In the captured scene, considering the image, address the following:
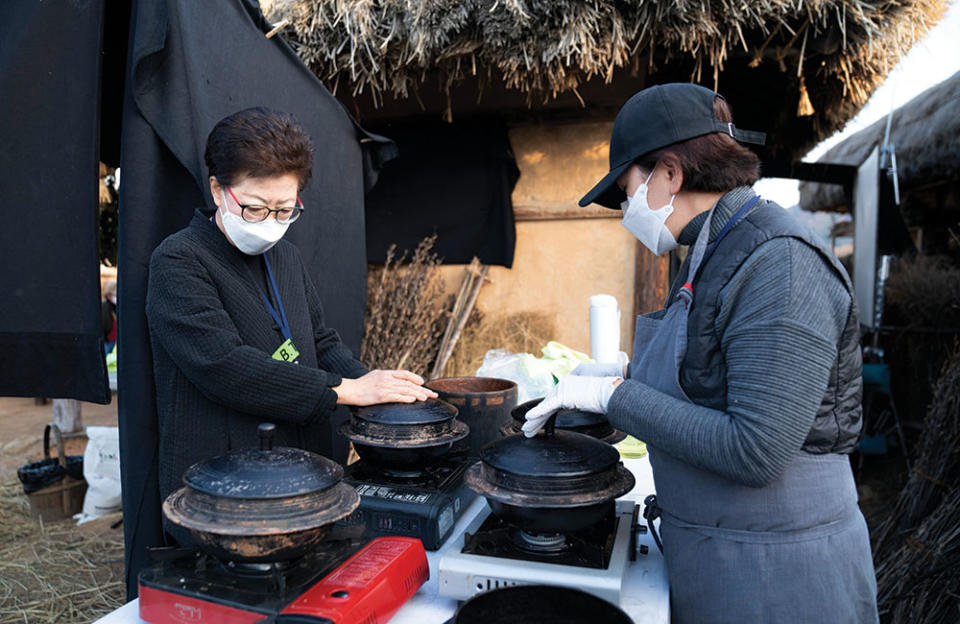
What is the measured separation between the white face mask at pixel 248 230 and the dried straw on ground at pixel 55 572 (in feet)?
8.47

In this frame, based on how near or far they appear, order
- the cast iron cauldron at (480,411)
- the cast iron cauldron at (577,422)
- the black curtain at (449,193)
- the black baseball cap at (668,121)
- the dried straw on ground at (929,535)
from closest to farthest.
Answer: the black baseball cap at (668,121) < the cast iron cauldron at (577,422) < the cast iron cauldron at (480,411) < the dried straw on ground at (929,535) < the black curtain at (449,193)

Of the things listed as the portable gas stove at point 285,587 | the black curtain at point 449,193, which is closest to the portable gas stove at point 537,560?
the portable gas stove at point 285,587

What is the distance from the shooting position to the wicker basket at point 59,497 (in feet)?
14.1

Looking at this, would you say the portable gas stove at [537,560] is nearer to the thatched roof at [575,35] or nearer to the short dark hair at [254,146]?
the short dark hair at [254,146]

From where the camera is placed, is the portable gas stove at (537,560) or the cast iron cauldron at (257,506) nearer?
the cast iron cauldron at (257,506)

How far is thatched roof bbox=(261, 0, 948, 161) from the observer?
3.82 meters

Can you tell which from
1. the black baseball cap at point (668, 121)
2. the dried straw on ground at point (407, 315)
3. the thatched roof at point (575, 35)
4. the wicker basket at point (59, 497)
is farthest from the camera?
the dried straw on ground at point (407, 315)

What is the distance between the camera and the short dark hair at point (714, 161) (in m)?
1.38

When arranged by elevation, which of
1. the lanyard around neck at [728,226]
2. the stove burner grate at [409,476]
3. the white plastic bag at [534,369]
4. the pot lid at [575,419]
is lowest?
the white plastic bag at [534,369]

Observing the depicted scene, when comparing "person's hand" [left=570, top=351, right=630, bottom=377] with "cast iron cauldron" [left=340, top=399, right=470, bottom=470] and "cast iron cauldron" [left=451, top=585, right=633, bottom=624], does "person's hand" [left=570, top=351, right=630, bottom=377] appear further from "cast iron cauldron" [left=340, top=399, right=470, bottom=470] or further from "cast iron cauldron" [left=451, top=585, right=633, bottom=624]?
"cast iron cauldron" [left=451, top=585, right=633, bottom=624]

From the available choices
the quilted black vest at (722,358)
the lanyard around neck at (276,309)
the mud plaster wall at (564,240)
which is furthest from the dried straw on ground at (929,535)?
the lanyard around neck at (276,309)

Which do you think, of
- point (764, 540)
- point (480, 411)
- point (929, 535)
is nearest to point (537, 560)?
point (764, 540)

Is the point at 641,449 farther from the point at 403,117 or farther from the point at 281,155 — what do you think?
the point at 403,117

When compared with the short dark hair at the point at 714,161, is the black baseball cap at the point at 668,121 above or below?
above
